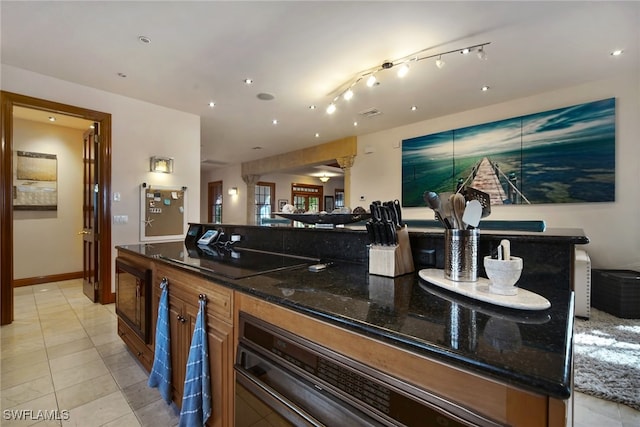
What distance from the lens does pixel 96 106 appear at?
11.6ft

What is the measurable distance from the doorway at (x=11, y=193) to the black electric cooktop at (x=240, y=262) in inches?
102

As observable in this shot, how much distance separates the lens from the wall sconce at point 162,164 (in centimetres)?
397

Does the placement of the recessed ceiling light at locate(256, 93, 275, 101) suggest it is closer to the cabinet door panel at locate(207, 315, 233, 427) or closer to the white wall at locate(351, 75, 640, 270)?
the white wall at locate(351, 75, 640, 270)

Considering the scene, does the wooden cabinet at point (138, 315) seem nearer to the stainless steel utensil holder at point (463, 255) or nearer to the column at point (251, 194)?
the stainless steel utensil holder at point (463, 255)

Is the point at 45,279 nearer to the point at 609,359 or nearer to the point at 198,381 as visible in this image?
the point at 198,381

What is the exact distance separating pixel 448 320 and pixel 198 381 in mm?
1086

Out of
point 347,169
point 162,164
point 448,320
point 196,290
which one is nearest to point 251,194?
point 347,169

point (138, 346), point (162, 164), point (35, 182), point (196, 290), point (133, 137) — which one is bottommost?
point (138, 346)

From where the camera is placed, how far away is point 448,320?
2.24 feet

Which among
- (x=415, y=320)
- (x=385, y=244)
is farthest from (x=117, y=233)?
(x=415, y=320)

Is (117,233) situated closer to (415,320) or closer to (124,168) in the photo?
(124,168)

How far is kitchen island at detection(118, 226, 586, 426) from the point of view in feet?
1.56

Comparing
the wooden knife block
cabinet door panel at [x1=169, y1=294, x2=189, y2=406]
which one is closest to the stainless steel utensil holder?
the wooden knife block

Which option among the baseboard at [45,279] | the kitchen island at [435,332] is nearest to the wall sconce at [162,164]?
the baseboard at [45,279]
